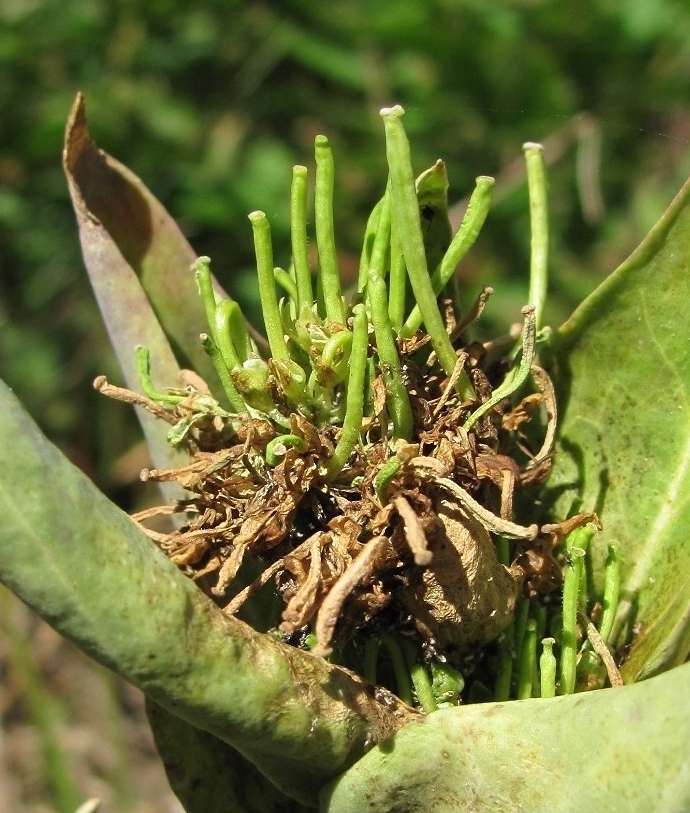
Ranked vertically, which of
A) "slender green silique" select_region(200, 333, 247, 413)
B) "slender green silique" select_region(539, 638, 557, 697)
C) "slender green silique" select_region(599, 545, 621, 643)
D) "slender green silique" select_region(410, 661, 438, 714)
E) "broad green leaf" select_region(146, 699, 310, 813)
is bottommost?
"broad green leaf" select_region(146, 699, 310, 813)

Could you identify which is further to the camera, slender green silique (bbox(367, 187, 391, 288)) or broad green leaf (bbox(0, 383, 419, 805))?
slender green silique (bbox(367, 187, 391, 288))

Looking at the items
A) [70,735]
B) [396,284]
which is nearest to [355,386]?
[396,284]

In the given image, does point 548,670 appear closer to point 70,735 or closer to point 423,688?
point 423,688

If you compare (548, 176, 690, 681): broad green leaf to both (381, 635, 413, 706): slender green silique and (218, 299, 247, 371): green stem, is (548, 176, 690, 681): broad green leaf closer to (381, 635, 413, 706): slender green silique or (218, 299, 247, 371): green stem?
(381, 635, 413, 706): slender green silique

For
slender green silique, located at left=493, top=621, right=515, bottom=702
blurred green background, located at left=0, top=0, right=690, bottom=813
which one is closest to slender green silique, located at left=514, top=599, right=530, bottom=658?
slender green silique, located at left=493, top=621, right=515, bottom=702

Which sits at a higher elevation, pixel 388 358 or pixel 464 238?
pixel 464 238

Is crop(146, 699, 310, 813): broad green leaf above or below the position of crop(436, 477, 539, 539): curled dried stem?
below

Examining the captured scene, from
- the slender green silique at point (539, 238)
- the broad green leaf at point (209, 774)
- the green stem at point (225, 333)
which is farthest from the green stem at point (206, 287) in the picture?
the broad green leaf at point (209, 774)
